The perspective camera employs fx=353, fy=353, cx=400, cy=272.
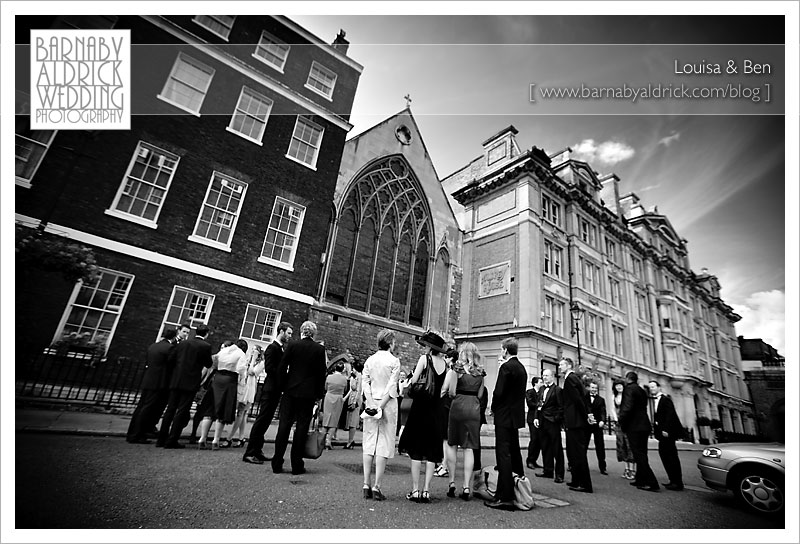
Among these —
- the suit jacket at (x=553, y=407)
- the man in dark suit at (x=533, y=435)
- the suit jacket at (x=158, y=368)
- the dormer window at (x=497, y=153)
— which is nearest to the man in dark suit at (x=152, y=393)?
the suit jacket at (x=158, y=368)

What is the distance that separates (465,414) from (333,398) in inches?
143

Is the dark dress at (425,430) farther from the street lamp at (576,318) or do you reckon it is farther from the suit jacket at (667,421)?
the street lamp at (576,318)

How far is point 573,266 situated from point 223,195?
1981 cm

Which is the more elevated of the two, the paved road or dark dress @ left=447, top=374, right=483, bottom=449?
dark dress @ left=447, top=374, right=483, bottom=449

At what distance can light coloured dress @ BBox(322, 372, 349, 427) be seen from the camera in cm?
729

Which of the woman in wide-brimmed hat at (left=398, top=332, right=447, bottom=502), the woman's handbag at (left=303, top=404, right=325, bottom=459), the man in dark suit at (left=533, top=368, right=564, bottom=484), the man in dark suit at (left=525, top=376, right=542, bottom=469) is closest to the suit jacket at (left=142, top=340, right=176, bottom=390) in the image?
the woman's handbag at (left=303, top=404, right=325, bottom=459)

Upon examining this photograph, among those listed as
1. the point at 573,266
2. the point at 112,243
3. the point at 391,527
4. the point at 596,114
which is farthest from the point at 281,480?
the point at 573,266

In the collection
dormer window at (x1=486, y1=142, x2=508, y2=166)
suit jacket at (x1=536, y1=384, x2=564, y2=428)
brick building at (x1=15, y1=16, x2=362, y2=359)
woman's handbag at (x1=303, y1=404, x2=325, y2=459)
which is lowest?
woman's handbag at (x1=303, y1=404, x2=325, y2=459)

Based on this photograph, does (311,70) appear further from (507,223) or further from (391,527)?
(391,527)

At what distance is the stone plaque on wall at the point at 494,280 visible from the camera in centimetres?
2002

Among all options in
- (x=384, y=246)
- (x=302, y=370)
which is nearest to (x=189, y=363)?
(x=302, y=370)

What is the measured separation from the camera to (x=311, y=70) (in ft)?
45.1

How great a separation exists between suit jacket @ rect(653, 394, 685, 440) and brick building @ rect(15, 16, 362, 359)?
8.38 meters

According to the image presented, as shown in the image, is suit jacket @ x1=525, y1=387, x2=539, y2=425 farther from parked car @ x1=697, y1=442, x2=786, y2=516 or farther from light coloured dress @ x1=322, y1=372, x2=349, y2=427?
light coloured dress @ x1=322, y1=372, x2=349, y2=427
